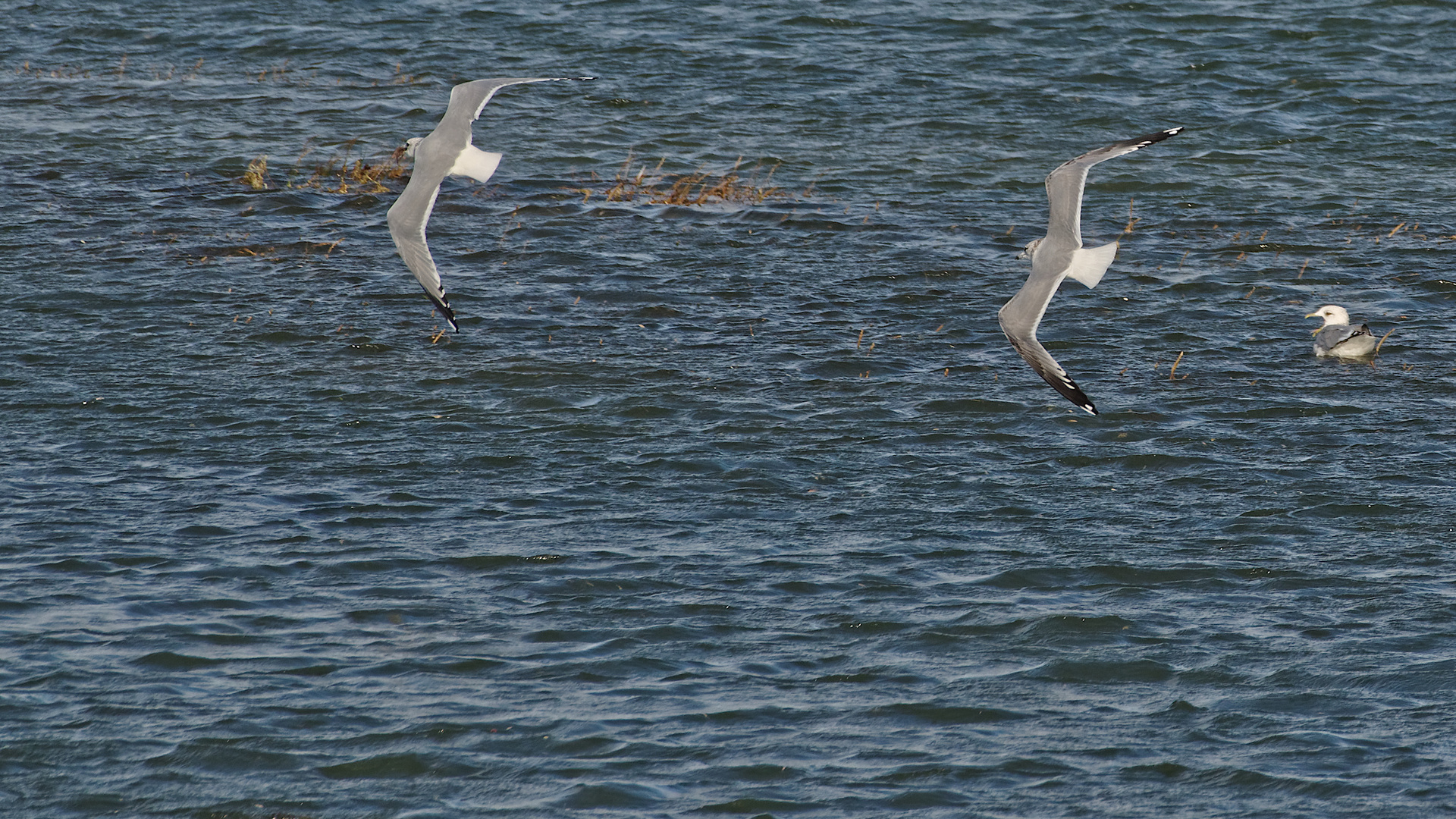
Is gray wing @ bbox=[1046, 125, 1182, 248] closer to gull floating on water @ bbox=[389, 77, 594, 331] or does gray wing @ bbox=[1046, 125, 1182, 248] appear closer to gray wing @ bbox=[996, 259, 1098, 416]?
gray wing @ bbox=[996, 259, 1098, 416]

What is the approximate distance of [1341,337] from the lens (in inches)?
451

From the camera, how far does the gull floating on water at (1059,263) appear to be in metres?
8.75

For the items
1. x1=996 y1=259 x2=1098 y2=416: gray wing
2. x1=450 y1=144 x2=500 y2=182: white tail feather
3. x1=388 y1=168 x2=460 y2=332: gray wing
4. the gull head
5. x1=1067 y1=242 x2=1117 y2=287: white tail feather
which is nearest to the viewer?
x1=996 y1=259 x2=1098 y2=416: gray wing

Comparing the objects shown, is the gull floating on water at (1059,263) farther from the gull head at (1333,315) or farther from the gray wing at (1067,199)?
the gull head at (1333,315)

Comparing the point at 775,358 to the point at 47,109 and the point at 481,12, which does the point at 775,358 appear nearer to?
the point at 47,109

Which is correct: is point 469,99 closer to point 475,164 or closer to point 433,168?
point 433,168

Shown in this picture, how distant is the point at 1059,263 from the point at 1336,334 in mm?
3111

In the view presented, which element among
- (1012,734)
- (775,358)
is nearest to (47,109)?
(775,358)

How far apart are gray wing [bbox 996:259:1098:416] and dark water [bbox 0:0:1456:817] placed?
0.82 metres

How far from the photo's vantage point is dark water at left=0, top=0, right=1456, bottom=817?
6.89m

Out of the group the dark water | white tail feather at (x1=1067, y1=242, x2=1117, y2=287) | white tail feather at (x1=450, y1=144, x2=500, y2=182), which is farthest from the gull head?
white tail feather at (x1=450, y1=144, x2=500, y2=182)

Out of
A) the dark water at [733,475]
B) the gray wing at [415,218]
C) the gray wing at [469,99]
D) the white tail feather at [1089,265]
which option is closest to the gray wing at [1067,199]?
the white tail feather at [1089,265]

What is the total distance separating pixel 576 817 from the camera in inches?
253

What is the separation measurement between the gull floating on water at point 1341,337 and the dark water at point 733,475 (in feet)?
0.48
